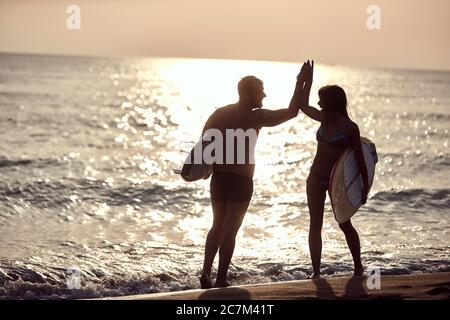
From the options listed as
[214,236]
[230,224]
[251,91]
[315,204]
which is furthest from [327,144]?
[214,236]

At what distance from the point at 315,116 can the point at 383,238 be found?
5.69 m

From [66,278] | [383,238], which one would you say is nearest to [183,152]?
[383,238]

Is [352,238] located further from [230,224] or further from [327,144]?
[230,224]

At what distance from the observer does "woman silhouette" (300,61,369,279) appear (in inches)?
305

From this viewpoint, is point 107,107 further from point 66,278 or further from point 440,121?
point 66,278

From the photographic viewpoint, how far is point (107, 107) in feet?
185

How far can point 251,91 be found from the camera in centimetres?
757

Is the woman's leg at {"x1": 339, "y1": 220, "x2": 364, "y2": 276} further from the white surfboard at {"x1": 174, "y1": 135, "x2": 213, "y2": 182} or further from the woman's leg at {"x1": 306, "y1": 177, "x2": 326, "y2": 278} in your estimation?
the white surfboard at {"x1": 174, "y1": 135, "x2": 213, "y2": 182}

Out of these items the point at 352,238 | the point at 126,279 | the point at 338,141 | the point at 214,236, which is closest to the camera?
the point at 214,236

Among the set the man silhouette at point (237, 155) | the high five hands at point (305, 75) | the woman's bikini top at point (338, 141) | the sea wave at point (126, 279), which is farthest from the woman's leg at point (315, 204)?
the sea wave at point (126, 279)

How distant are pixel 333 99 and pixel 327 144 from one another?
47 centimetres

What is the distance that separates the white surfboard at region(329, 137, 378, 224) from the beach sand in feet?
2.30

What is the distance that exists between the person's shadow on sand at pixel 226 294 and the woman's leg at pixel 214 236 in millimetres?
321

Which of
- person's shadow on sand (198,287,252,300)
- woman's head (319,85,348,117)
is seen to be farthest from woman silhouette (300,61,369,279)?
person's shadow on sand (198,287,252,300)
